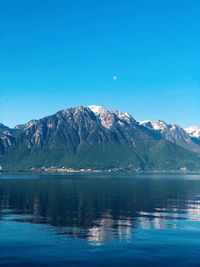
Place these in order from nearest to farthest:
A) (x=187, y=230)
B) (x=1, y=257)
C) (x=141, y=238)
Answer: (x=1, y=257) → (x=141, y=238) → (x=187, y=230)

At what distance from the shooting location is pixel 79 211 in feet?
450

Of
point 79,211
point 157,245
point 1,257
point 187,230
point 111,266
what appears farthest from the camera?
point 79,211

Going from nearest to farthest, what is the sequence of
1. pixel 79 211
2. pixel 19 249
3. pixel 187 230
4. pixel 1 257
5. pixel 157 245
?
1. pixel 1 257
2. pixel 19 249
3. pixel 157 245
4. pixel 187 230
5. pixel 79 211

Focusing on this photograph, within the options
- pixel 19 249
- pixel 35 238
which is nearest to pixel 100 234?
pixel 35 238

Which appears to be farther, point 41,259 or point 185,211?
point 185,211

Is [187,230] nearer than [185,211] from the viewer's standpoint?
Yes

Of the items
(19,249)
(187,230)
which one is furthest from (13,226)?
(187,230)

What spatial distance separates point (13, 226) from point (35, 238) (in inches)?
681

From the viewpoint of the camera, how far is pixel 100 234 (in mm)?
94250

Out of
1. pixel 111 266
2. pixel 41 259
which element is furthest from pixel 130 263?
pixel 41 259

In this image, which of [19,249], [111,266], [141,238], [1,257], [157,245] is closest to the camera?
[111,266]

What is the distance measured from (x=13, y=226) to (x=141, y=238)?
32494 millimetres

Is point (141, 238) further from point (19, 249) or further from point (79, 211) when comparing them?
point (79, 211)

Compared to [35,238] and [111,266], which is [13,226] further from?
[111,266]
